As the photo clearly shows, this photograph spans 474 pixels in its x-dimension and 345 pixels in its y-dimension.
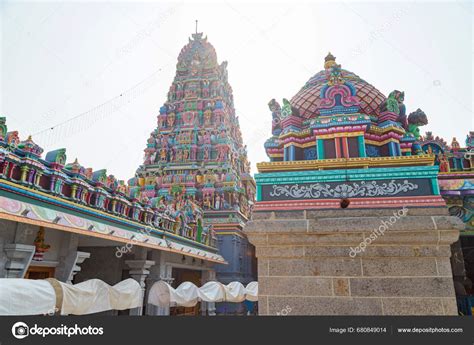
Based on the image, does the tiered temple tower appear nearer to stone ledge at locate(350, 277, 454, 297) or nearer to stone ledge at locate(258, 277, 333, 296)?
stone ledge at locate(258, 277, 333, 296)

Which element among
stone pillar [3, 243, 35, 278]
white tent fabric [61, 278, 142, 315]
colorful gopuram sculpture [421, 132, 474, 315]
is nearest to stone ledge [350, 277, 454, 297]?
colorful gopuram sculpture [421, 132, 474, 315]

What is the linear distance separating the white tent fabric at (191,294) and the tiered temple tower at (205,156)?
869 centimetres

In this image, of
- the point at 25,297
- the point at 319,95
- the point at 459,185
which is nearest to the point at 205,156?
the point at 459,185

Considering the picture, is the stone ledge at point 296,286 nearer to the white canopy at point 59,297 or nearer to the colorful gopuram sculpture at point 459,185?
the white canopy at point 59,297

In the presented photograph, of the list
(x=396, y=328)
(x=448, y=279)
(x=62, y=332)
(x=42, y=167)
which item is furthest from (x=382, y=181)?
(x=42, y=167)

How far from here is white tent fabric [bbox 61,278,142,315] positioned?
7.22 meters

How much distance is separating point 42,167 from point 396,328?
29.8ft

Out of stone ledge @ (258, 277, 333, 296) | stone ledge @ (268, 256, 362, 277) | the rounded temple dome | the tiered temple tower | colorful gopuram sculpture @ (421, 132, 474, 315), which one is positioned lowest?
stone ledge @ (258, 277, 333, 296)

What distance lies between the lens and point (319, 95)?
23.7ft

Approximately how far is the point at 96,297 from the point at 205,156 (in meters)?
21.7

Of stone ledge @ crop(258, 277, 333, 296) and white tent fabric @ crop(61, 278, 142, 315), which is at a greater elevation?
stone ledge @ crop(258, 277, 333, 296)

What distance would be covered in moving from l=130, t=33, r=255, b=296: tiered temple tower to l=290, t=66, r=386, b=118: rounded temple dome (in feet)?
61.5

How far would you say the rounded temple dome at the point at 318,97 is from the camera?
764 centimetres

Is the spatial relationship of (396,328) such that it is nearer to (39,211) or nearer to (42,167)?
(39,211)
